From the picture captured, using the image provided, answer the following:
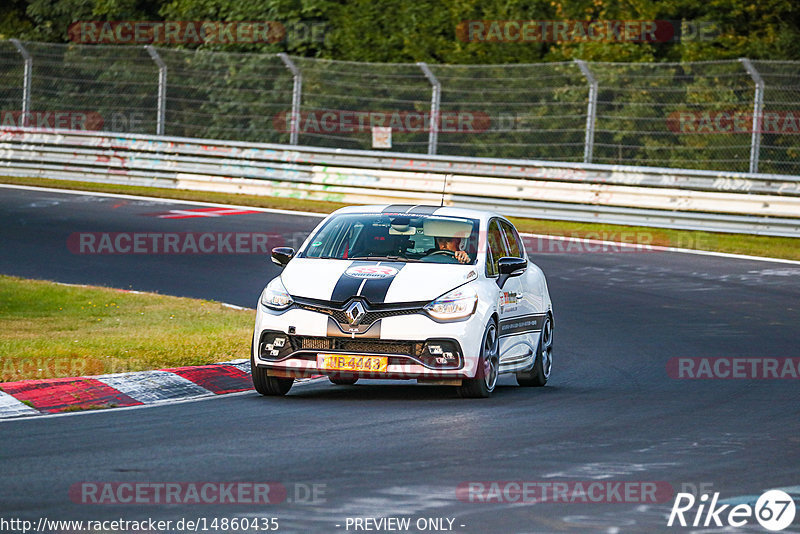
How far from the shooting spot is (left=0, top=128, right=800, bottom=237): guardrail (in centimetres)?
2289

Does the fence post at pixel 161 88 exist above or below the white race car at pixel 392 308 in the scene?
above

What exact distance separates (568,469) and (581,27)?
25.1 meters

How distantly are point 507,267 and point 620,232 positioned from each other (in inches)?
520

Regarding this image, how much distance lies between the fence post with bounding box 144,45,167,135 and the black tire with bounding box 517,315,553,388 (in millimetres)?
18410

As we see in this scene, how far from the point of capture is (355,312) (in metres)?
10.0

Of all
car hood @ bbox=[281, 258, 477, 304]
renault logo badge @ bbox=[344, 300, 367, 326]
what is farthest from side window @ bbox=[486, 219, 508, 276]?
renault logo badge @ bbox=[344, 300, 367, 326]

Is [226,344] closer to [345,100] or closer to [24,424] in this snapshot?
[24,424]

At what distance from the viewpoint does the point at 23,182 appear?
97.6 feet

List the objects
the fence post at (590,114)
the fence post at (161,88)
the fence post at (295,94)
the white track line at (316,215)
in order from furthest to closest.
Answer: the fence post at (161,88) → the fence post at (295,94) → the fence post at (590,114) → the white track line at (316,215)

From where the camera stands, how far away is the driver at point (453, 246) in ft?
36.1

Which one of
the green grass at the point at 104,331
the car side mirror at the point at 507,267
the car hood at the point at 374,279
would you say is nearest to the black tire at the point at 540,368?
the car side mirror at the point at 507,267

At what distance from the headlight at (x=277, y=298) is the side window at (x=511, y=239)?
8.39 feet

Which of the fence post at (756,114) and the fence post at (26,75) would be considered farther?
the fence post at (26,75)

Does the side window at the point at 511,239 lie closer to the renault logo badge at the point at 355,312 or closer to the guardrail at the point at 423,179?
the renault logo badge at the point at 355,312
